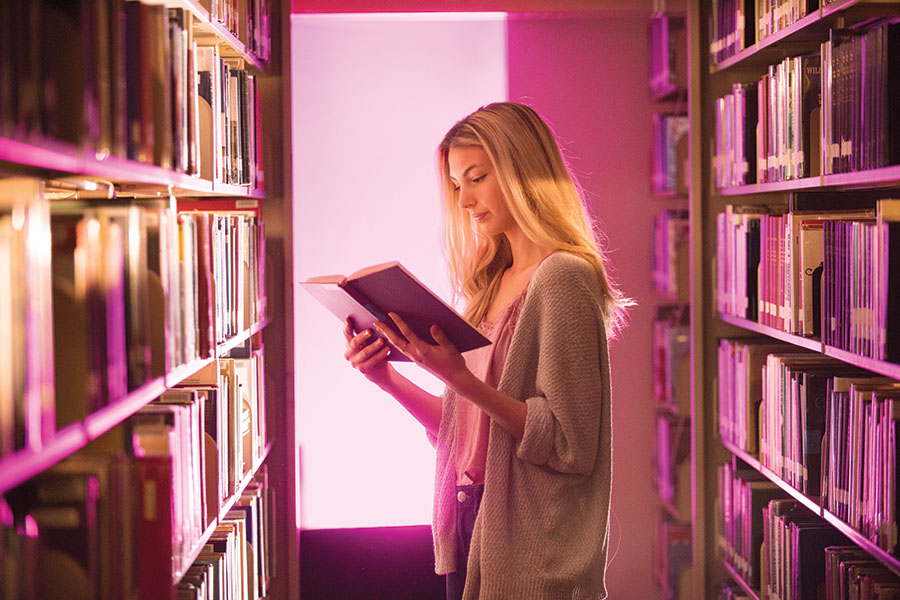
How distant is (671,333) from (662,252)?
12.4 inches

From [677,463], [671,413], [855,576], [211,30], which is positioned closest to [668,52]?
[671,413]

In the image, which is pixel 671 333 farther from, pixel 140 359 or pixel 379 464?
pixel 140 359

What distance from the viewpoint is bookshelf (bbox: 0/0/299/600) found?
2.91 feet

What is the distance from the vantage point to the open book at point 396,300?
1535mm

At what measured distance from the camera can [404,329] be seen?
5.46 ft

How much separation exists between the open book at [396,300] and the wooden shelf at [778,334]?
0.93 meters

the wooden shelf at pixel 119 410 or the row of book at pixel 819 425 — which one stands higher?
the wooden shelf at pixel 119 410

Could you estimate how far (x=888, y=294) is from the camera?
168 cm

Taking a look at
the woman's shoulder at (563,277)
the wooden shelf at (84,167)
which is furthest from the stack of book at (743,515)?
the wooden shelf at (84,167)

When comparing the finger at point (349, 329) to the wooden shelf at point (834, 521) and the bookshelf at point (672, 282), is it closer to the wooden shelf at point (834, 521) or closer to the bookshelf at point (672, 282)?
the wooden shelf at point (834, 521)

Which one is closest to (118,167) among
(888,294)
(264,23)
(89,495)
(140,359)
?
(140,359)

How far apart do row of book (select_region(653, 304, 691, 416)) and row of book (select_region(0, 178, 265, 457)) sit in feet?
6.42

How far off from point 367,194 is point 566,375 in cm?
173

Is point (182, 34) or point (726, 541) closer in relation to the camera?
point (182, 34)
